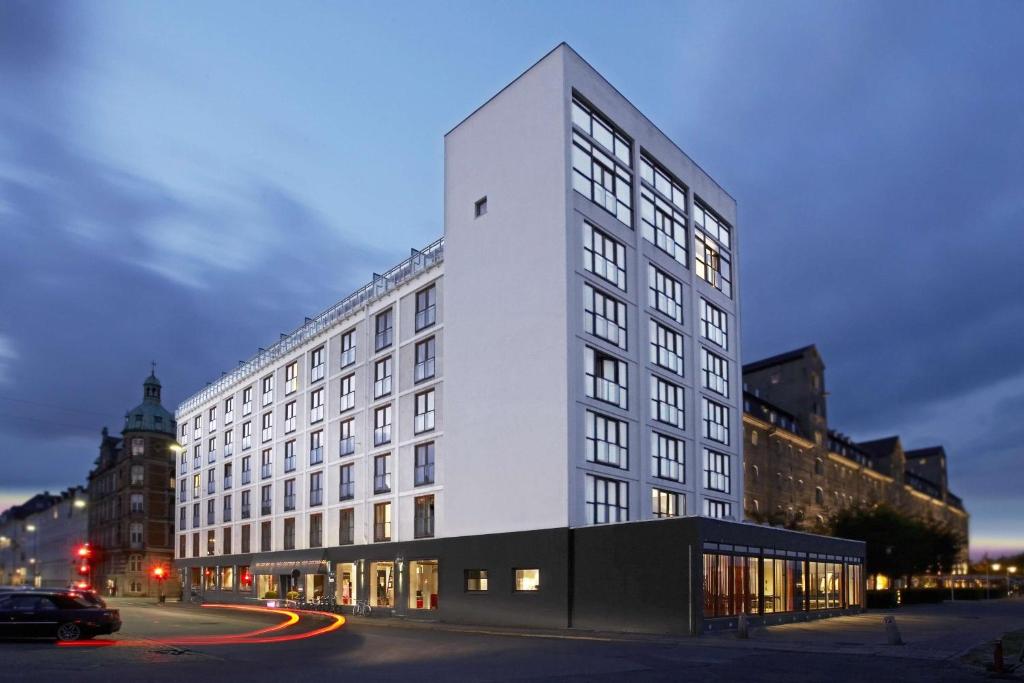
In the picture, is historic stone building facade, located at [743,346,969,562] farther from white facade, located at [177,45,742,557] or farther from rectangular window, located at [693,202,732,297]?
white facade, located at [177,45,742,557]

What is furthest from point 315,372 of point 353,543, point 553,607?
point 553,607

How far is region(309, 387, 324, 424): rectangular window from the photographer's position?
59.6 m

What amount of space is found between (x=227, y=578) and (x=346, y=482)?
22506 mm

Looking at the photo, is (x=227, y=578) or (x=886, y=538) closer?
(x=886, y=538)

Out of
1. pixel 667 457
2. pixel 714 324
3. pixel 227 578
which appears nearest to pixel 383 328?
pixel 667 457

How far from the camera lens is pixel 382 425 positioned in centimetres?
5238

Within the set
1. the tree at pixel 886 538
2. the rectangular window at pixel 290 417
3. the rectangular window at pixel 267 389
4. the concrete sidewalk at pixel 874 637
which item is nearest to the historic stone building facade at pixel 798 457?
the tree at pixel 886 538

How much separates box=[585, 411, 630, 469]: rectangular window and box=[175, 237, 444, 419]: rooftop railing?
13303 millimetres

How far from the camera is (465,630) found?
3741cm

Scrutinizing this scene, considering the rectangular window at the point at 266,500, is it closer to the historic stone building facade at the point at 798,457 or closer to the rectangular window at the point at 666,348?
the rectangular window at the point at 666,348

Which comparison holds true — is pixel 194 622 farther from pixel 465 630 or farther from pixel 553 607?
pixel 553 607

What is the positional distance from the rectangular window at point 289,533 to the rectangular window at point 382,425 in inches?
526

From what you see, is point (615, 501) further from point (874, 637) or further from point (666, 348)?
point (874, 637)

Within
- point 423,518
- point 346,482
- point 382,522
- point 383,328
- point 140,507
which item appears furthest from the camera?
point 140,507
